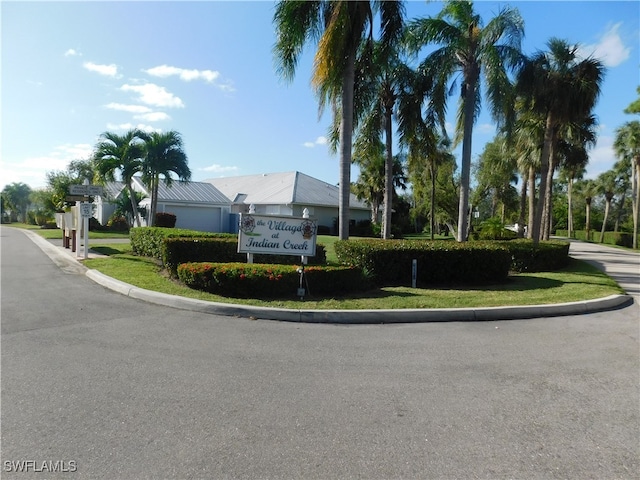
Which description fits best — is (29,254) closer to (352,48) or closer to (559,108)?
(352,48)

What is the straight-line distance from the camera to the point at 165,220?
31.3m

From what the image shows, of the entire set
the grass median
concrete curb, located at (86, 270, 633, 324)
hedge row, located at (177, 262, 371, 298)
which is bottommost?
concrete curb, located at (86, 270, 633, 324)

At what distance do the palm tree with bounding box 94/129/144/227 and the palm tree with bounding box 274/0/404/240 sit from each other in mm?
14355

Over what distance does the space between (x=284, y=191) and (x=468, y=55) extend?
23894mm

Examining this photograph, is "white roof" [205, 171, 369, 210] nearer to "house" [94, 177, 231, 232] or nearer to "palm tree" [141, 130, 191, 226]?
"house" [94, 177, 231, 232]

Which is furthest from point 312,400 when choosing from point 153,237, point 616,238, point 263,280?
Result: point 616,238

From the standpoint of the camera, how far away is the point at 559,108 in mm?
17578

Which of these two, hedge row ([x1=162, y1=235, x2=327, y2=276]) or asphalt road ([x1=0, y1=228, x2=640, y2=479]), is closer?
asphalt road ([x1=0, y1=228, x2=640, y2=479])

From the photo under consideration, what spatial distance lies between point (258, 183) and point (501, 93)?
31639 mm

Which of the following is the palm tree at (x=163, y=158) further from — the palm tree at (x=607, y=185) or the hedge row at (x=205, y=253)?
the palm tree at (x=607, y=185)

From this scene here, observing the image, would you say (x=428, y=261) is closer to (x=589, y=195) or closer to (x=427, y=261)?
(x=427, y=261)

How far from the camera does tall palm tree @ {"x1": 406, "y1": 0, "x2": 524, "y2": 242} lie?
1406cm

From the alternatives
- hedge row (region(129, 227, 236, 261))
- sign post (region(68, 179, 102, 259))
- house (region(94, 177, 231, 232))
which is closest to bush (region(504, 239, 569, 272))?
hedge row (region(129, 227, 236, 261))

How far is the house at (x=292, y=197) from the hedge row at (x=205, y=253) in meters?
22.7
